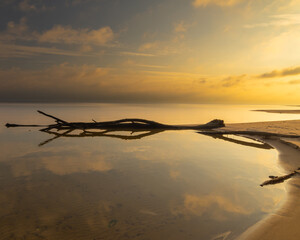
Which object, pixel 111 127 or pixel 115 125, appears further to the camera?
pixel 115 125

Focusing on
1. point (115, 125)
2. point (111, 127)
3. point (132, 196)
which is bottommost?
point (132, 196)

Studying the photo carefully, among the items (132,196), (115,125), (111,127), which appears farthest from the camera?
(115,125)

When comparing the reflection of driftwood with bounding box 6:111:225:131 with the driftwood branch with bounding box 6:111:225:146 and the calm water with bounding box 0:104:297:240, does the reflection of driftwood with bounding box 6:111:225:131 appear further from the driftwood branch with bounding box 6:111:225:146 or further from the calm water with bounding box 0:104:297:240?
the calm water with bounding box 0:104:297:240

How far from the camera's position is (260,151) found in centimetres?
1028

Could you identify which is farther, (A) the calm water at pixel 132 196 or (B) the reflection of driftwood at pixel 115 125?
(B) the reflection of driftwood at pixel 115 125

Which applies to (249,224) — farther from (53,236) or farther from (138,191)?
(53,236)

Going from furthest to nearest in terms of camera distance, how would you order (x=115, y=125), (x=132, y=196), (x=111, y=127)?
1. (x=115, y=125)
2. (x=111, y=127)
3. (x=132, y=196)

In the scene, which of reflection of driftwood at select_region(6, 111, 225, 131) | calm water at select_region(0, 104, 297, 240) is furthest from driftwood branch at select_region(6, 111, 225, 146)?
calm water at select_region(0, 104, 297, 240)

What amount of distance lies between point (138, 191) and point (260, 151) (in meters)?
7.84

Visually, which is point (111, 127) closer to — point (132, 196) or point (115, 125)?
point (115, 125)

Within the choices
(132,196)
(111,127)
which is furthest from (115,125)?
(132,196)

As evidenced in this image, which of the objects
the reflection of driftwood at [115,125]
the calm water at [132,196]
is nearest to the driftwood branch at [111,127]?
the reflection of driftwood at [115,125]

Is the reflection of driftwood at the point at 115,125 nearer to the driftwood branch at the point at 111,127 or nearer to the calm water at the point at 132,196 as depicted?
the driftwood branch at the point at 111,127

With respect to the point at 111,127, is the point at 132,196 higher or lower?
lower
